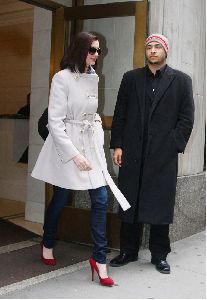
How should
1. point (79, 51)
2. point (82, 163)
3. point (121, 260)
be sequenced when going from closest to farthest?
point (82, 163) < point (79, 51) < point (121, 260)

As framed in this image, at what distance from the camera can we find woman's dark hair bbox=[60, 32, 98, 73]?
3.43 m

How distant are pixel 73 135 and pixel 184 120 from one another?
0.93 m

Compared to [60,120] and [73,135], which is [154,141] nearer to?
[73,135]

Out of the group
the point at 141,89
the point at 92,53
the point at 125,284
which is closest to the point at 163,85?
the point at 141,89

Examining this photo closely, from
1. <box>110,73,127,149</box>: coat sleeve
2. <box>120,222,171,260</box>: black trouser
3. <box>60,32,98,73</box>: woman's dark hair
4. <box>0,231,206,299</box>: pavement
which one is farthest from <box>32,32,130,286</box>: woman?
<box>120,222,171,260</box>: black trouser

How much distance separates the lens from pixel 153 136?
382cm

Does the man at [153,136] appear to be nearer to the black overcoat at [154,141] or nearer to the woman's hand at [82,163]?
the black overcoat at [154,141]

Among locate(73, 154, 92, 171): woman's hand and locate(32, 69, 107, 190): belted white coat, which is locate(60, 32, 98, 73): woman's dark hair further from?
locate(73, 154, 92, 171): woman's hand

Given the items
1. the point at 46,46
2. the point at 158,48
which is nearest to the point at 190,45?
the point at 158,48

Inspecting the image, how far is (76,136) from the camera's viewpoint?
3469 mm

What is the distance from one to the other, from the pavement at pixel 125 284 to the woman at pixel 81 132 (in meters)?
0.16

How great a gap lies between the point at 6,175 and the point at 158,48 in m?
3.94

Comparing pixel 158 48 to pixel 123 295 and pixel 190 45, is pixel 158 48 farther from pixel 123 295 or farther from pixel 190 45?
pixel 123 295

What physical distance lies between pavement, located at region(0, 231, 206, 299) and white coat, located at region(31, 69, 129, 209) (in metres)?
0.62
